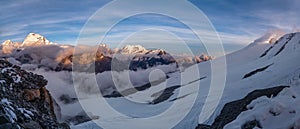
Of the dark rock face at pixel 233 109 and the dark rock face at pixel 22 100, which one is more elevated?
the dark rock face at pixel 22 100

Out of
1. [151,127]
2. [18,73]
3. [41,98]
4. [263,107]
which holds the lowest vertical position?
[151,127]

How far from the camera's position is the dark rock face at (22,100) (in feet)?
49.9

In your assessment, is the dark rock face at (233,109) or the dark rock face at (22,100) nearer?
the dark rock face at (22,100)

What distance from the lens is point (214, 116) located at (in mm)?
41875

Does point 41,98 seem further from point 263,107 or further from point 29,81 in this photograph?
point 263,107

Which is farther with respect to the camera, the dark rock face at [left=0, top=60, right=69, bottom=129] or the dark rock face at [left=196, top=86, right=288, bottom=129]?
the dark rock face at [left=196, top=86, right=288, bottom=129]

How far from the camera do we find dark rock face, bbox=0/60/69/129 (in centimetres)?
1522

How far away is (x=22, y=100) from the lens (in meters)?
20.0

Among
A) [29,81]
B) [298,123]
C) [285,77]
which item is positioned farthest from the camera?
[285,77]

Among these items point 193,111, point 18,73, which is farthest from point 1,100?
point 193,111

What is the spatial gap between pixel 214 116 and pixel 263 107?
49.4 ft

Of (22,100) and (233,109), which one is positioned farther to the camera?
(233,109)

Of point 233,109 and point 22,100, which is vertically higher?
point 22,100

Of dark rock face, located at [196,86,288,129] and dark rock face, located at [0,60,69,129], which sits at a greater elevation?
dark rock face, located at [0,60,69,129]
